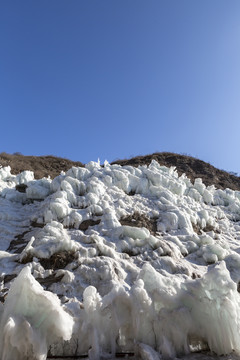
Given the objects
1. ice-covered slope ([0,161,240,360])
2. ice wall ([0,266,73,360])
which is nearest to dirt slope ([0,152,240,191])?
ice-covered slope ([0,161,240,360])

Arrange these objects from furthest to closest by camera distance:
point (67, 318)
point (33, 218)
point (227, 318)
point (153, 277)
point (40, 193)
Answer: point (40, 193) → point (33, 218) → point (153, 277) → point (227, 318) → point (67, 318)

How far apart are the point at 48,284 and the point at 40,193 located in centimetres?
700

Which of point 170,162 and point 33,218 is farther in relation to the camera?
point 170,162

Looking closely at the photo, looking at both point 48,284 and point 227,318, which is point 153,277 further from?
point 48,284

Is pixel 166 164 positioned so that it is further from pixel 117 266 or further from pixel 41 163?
pixel 117 266

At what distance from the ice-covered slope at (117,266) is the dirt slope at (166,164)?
353 inches

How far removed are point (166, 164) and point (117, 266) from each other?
2196cm

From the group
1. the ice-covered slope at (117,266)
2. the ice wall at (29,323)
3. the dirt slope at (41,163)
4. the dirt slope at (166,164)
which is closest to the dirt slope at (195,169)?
the dirt slope at (166,164)

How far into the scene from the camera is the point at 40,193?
1240 centimetres

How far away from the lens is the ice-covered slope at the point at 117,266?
3.77 metres

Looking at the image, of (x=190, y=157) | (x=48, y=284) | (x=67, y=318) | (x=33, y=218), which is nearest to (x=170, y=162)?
(x=190, y=157)

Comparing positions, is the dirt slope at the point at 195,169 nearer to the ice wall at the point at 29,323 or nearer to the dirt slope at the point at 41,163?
the dirt slope at the point at 41,163

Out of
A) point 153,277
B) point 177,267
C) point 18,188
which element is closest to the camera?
point 153,277

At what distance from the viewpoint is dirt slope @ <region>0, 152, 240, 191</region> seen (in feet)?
78.5
